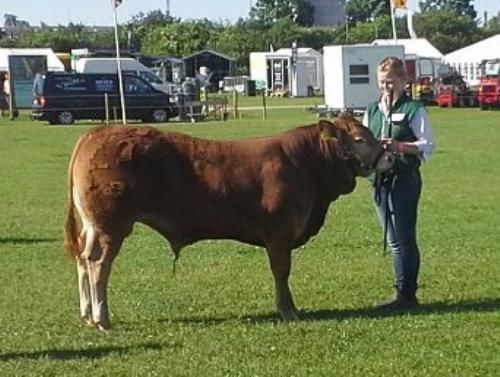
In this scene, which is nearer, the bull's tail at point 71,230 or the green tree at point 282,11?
the bull's tail at point 71,230

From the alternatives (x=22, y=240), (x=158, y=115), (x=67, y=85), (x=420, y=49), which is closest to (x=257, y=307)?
(x=22, y=240)

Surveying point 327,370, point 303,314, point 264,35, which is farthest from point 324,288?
point 264,35

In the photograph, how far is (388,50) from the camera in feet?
185

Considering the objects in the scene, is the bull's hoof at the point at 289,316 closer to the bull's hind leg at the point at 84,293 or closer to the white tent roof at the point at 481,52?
the bull's hind leg at the point at 84,293

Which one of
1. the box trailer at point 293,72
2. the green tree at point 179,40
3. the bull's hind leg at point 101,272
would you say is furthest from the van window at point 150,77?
the green tree at point 179,40

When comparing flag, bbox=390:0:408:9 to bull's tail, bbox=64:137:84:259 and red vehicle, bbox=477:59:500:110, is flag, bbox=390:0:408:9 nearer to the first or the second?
red vehicle, bbox=477:59:500:110

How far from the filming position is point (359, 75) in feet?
181

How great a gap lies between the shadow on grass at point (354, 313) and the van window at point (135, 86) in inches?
1572

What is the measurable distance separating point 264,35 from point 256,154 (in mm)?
118380

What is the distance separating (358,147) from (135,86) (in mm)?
40766

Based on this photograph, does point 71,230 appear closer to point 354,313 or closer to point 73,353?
point 73,353

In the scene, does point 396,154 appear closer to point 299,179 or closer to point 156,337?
point 299,179

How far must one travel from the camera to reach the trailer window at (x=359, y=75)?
181ft

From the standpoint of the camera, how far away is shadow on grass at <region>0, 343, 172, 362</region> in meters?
8.20
